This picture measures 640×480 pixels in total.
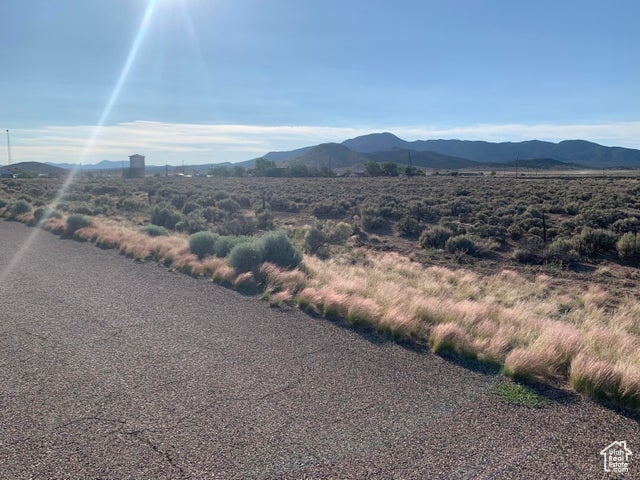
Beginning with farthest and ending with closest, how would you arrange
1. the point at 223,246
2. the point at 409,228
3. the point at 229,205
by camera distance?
the point at 229,205, the point at 409,228, the point at 223,246

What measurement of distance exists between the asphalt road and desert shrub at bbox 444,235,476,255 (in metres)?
12.8

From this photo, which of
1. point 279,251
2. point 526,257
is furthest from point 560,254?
point 279,251

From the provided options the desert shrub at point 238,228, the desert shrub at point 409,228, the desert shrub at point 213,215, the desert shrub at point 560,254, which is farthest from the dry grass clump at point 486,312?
the desert shrub at point 213,215

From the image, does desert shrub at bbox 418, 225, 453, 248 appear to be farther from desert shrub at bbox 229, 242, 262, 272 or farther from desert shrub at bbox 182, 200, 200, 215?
desert shrub at bbox 182, 200, 200, 215

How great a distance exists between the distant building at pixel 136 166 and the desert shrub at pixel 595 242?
97.4m

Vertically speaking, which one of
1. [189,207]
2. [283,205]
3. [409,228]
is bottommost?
[409,228]

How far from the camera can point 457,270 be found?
16422 mm

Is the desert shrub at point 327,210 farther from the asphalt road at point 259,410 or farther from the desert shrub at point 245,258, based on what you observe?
the asphalt road at point 259,410

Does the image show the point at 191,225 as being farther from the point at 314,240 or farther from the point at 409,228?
the point at 409,228

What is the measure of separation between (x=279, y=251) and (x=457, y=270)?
6842mm

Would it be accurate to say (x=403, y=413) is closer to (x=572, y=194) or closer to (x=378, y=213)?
(x=378, y=213)

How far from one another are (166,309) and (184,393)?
3830mm

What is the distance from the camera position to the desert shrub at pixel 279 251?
41.1ft

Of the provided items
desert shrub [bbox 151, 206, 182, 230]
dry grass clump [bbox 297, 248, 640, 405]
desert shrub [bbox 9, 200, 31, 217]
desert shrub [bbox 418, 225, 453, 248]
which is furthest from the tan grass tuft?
desert shrub [bbox 9, 200, 31, 217]
